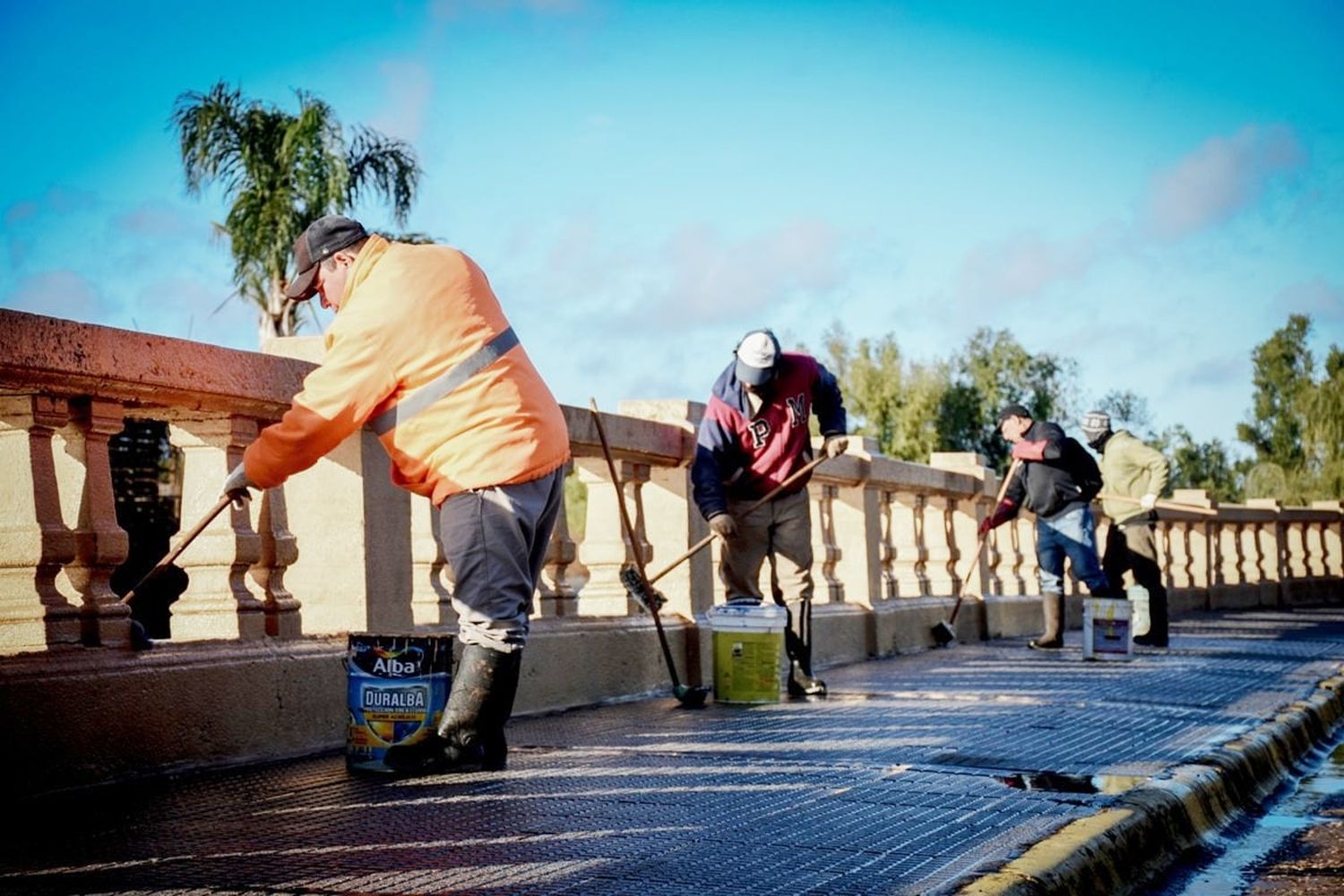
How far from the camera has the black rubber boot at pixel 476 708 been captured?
5.52m

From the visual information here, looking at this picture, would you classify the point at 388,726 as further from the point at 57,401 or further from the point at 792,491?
the point at 792,491

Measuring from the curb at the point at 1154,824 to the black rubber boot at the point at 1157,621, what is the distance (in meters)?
5.64

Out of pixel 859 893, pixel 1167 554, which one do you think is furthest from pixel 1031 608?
pixel 859 893

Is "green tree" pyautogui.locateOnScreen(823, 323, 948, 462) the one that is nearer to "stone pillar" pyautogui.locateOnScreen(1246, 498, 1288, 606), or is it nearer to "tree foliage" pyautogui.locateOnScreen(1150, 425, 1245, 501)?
"tree foliage" pyautogui.locateOnScreen(1150, 425, 1245, 501)

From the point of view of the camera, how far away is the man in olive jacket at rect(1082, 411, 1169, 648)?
13023mm

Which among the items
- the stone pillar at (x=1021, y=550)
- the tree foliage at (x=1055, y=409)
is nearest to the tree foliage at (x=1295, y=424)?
the tree foliage at (x=1055, y=409)

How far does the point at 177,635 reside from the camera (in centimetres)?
607

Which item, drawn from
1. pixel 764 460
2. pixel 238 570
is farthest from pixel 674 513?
pixel 238 570

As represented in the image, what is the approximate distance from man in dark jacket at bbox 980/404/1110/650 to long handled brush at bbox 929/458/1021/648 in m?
0.07

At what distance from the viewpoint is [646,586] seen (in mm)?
8414

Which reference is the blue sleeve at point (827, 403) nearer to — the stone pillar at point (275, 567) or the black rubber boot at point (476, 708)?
the stone pillar at point (275, 567)

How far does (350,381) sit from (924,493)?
29.7 ft

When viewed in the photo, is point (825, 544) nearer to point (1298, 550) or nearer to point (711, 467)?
point (711, 467)

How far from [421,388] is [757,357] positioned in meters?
3.19
